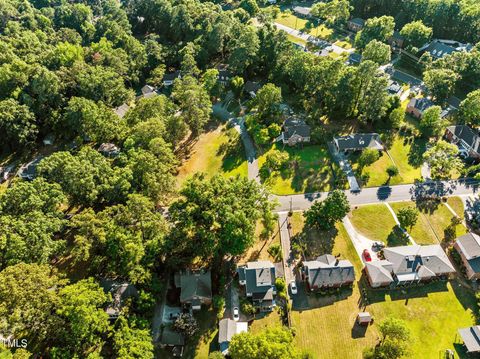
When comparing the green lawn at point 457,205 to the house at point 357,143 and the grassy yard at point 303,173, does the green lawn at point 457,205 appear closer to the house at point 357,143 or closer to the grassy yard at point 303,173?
the house at point 357,143

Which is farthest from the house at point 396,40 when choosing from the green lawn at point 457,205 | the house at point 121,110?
the house at point 121,110

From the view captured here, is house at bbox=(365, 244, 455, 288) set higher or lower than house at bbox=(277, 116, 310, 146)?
lower

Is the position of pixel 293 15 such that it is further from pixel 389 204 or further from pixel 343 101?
pixel 389 204

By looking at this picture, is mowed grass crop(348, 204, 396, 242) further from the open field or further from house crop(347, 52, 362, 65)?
house crop(347, 52, 362, 65)

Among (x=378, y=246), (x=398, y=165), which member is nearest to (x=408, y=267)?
(x=378, y=246)

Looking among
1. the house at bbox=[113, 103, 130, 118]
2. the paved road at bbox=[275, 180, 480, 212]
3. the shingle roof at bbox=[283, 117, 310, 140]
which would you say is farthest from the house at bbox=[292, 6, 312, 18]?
the paved road at bbox=[275, 180, 480, 212]
